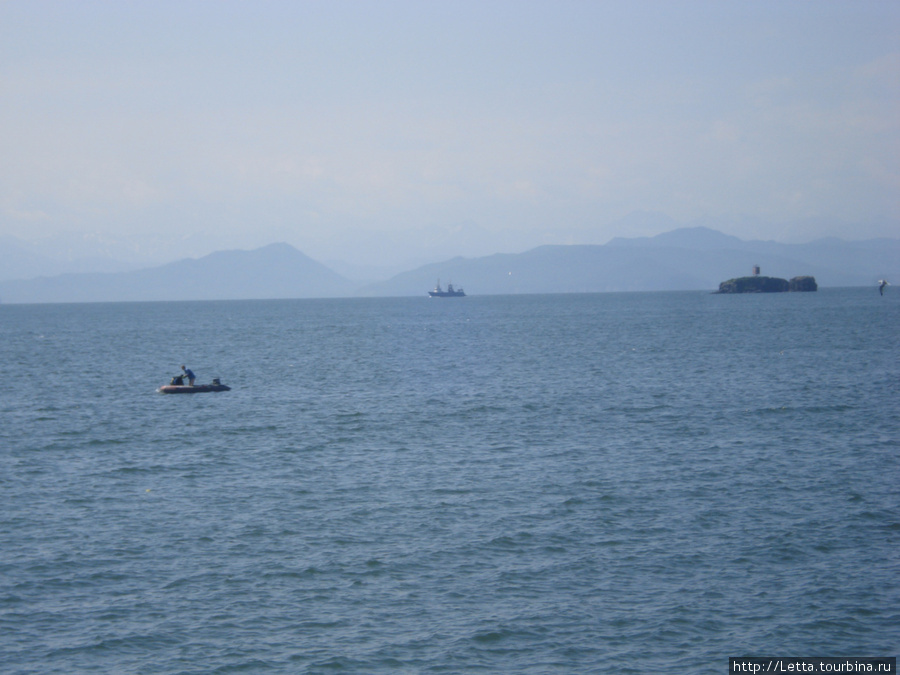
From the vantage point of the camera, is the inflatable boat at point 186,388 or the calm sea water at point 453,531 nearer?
the calm sea water at point 453,531

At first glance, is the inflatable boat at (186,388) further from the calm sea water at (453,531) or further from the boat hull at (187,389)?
the calm sea water at (453,531)

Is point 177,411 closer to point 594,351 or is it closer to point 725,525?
point 725,525

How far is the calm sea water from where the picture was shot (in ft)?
67.6

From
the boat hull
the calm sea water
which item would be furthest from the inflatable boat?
the calm sea water

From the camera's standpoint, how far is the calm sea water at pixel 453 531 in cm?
2061

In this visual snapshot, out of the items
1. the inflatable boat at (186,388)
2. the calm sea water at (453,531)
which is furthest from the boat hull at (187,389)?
the calm sea water at (453,531)

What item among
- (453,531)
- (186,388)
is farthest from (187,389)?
(453,531)

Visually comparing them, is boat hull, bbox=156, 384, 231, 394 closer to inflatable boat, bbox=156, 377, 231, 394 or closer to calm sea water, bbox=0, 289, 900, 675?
inflatable boat, bbox=156, 377, 231, 394

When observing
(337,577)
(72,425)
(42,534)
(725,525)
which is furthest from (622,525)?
(72,425)

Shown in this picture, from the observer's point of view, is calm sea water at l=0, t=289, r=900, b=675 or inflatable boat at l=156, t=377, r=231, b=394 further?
inflatable boat at l=156, t=377, r=231, b=394

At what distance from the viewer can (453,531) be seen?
2856 centimetres

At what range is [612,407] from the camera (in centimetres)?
5525

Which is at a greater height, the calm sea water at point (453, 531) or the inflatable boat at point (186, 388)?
the inflatable boat at point (186, 388)

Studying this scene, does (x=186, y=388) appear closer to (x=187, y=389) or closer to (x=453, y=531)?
(x=187, y=389)
